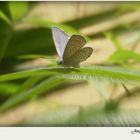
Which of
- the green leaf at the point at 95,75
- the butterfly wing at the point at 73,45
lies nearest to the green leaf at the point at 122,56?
the butterfly wing at the point at 73,45

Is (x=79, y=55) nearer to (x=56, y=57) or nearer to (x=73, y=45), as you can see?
(x=73, y=45)

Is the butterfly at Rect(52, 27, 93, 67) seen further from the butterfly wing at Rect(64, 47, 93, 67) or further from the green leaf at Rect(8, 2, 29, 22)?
the green leaf at Rect(8, 2, 29, 22)

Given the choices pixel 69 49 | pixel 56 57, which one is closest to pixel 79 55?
pixel 69 49

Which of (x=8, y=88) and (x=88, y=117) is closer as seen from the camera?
(x=88, y=117)

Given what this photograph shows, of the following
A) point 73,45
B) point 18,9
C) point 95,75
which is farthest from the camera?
point 18,9

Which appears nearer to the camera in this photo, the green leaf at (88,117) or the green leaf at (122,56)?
the green leaf at (88,117)

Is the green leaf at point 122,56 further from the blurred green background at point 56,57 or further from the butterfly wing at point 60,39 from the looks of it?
the butterfly wing at point 60,39

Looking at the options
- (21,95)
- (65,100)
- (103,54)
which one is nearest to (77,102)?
(65,100)
